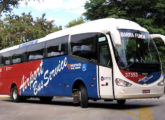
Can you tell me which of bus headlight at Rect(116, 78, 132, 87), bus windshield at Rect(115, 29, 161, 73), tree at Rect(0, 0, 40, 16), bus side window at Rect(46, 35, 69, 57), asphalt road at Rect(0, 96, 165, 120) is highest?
tree at Rect(0, 0, 40, 16)

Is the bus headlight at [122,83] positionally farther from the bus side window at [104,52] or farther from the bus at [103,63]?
the bus side window at [104,52]

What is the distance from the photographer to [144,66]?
41.4 ft

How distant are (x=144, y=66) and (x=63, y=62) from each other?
4391 millimetres

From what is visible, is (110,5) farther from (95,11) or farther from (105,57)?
(105,57)

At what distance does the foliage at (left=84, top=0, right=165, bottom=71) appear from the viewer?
104 feet

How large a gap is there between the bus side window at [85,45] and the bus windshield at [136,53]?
1296 millimetres

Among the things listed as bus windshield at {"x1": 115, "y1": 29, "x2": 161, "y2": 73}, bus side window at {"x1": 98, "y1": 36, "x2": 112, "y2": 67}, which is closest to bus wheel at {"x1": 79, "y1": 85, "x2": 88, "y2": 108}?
bus side window at {"x1": 98, "y1": 36, "x2": 112, "y2": 67}

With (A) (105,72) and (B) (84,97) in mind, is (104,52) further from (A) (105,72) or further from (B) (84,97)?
(B) (84,97)

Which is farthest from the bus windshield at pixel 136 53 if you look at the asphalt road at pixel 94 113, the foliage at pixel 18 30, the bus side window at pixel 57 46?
the foliage at pixel 18 30

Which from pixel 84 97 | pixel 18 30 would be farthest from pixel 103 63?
pixel 18 30

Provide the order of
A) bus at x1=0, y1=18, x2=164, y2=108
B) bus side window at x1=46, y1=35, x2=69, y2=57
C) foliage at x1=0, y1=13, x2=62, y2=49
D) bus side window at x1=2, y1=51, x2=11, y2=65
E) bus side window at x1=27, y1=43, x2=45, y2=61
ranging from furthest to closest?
1. foliage at x1=0, y1=13, x2=62, y2=49
2. bus side window at x1=2, y1=51, x2=11, y2=65
3. bus side window at x1=27, y1=43, x2=45, y2=61
4. bus side window at x1=46, y1=35, x2=69, y2=57
5. bus at x1=0, y1=18, x2=164, y2=108

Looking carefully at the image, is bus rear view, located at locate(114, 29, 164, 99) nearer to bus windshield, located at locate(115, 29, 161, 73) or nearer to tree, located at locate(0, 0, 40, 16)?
bus windshield, located at locate(115, 29, 161, 73)

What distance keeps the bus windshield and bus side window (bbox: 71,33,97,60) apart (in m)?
1.30

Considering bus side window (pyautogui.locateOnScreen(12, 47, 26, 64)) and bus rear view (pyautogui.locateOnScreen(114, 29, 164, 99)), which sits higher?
bus side window (pyautogui.locateOnScreen(12, 47, 26, 64))
